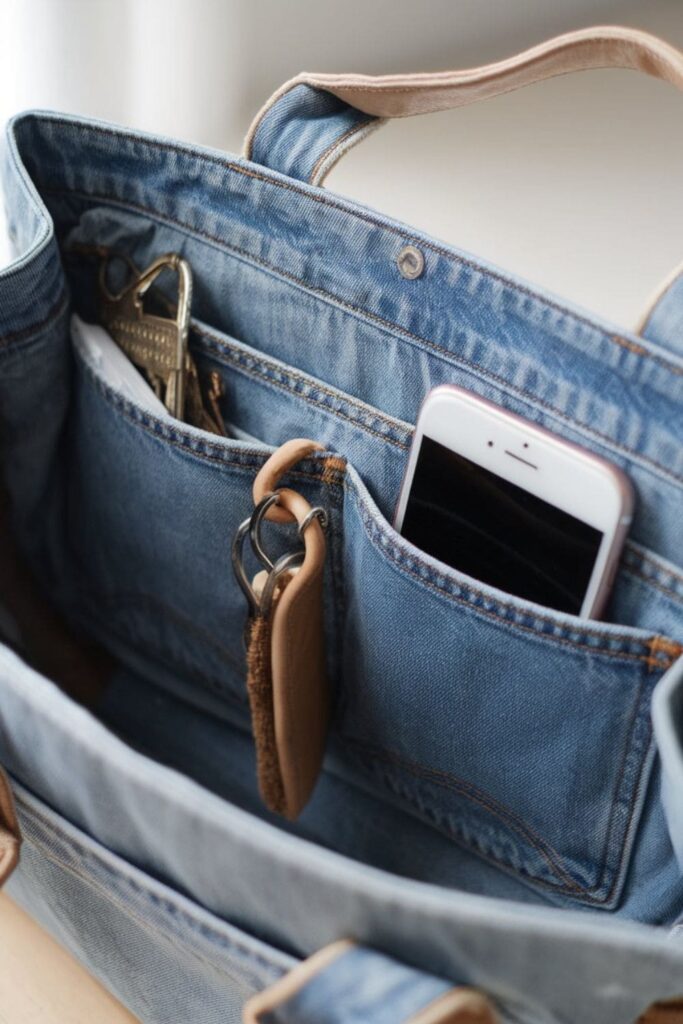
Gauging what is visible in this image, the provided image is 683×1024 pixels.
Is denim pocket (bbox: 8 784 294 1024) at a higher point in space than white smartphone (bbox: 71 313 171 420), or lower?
lower

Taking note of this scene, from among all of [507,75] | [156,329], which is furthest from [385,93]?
[156,329]

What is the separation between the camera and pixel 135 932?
40 centimetres

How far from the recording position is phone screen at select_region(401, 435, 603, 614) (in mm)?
440

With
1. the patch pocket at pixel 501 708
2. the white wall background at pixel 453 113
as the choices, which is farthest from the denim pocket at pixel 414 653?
the white wall background at pixel 453 113

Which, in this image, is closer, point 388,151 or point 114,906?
point 114,906

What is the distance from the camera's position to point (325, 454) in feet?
1.65

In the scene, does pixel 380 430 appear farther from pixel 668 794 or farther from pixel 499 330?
pixel 668 794

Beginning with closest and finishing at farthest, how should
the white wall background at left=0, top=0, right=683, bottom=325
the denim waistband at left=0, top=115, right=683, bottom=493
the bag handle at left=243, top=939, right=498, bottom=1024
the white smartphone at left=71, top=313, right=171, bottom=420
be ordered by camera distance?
the bag handle at left=243, top=939, right=498, bottom=1024 < the denim waistband at left=0, top=115, right=683, bottom=493 < the white smartphone at left=71, top=313, right=171, bottom=420 < the white wall background at left=0, top=0, right=683, bottom=325

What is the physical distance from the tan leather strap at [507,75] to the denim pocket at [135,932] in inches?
13.1

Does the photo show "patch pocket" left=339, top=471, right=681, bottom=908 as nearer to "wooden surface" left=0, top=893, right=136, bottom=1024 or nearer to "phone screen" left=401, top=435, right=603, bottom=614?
"phone screen" left=401, top=435, right=603, bottom=614

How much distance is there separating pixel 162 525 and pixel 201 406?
69 millimetres

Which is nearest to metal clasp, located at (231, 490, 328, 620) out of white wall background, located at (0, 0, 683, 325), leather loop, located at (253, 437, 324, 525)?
leather loop, located at (253, 437, 324, 525)

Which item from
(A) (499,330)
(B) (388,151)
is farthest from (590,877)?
(B) (388,151)

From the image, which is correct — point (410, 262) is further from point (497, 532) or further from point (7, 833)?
point (7, 833)
